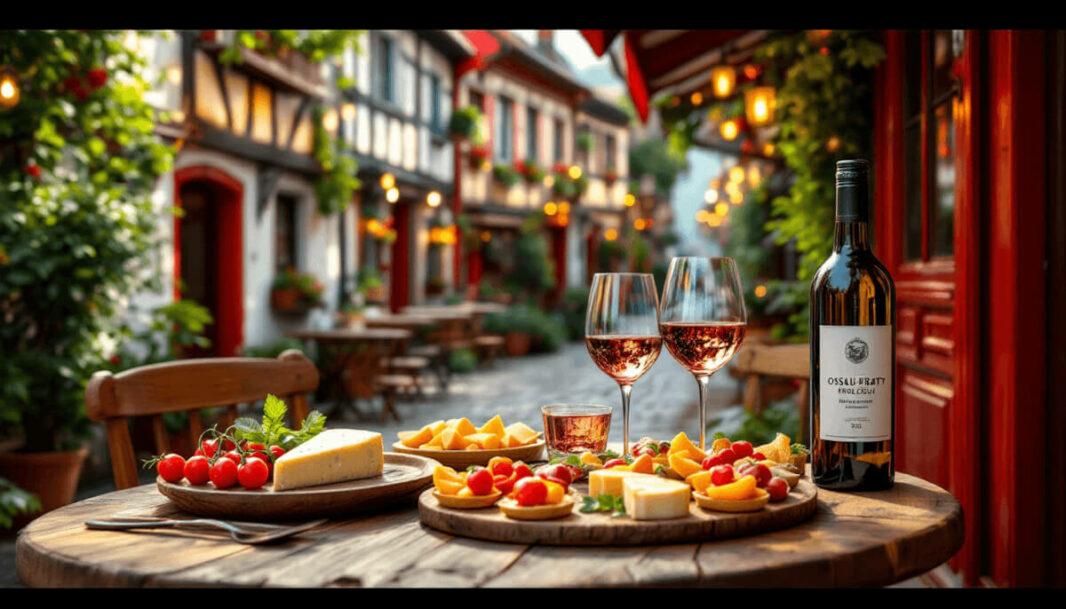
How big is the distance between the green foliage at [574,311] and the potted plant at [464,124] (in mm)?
5315

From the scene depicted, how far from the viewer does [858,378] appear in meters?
1.48

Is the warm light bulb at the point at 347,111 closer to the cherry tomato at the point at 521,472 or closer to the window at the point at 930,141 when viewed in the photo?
the window at the point at 930,141

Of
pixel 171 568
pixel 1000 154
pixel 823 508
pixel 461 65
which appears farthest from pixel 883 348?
pixel 461 65

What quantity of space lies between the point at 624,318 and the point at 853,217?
0.37 metres

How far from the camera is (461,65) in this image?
17.3 metres

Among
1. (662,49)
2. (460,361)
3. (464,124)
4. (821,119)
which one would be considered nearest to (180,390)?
(821,119)

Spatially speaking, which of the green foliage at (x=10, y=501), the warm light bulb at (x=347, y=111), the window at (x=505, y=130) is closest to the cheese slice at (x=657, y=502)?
the green foliage at (x=10, y=501)

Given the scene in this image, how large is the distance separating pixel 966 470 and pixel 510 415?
607 cm

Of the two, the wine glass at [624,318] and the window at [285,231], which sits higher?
the window at [285,231]

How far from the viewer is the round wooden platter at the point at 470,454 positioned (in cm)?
176

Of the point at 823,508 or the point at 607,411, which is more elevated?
the point at 607,411

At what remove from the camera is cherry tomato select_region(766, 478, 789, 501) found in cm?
139

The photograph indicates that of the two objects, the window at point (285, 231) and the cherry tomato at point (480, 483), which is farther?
the window at point (285, 231)

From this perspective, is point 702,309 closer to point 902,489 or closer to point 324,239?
point 902,489
